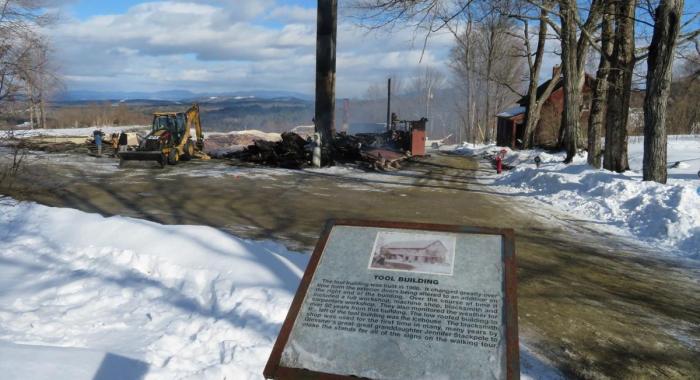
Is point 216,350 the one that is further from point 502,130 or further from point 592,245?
point 502,130

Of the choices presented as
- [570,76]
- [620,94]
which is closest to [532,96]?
[570,76]

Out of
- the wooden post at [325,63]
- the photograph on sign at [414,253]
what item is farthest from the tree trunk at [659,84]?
the wooden post at [325,63]

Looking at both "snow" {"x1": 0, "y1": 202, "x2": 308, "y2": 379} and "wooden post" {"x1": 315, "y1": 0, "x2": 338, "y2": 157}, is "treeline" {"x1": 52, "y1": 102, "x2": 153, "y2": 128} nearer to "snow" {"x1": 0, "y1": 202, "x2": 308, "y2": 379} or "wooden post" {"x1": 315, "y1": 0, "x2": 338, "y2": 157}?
"wooden post" {"x1": 315, "y1": 0, "x2": 338, "y2": 157}

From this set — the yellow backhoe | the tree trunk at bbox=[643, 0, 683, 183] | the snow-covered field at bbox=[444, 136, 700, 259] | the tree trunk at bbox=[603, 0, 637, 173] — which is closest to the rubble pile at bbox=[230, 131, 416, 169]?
the yellow backhoe

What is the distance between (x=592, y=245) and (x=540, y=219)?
2307 millimetres

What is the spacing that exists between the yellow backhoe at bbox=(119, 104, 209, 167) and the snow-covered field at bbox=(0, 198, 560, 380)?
12.9m

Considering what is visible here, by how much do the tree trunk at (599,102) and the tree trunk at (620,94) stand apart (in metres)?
0.90

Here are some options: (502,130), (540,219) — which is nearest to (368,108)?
(502,130)

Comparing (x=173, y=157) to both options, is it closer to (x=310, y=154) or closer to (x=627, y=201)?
(x=310, y=154)

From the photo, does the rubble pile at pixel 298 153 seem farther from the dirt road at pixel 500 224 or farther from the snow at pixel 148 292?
the snow at pixel 148 292

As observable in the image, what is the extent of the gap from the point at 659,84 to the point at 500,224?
17.8 feet

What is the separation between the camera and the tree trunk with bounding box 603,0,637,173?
16625 mm

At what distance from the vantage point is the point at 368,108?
479ft

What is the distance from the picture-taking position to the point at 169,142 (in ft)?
71.7
